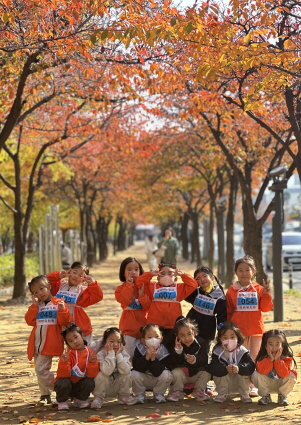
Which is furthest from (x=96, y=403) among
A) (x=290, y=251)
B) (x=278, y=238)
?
(x=290, y=251)

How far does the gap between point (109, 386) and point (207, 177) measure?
64.7 feet

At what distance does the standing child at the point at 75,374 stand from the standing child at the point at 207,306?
4.04ft

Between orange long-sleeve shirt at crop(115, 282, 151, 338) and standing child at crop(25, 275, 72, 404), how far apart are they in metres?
0.65

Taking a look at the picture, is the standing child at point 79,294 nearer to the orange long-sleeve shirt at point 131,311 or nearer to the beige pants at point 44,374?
the orange long-sleeve shirt at point 131,311

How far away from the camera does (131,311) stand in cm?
714

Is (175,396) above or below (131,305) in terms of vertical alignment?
below

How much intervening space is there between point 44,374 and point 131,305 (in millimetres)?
1139

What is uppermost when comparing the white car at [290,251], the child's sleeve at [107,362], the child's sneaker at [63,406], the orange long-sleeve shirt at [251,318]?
the white car at [290,251]

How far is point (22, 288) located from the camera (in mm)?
17156

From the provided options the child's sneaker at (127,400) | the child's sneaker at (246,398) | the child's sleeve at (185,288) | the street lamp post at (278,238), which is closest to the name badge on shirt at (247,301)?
the child's sleeve at (185,288)

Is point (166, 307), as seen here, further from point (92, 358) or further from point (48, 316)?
point (48, 316)

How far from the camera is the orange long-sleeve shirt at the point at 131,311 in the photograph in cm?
701

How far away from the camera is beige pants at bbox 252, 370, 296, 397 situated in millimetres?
6258

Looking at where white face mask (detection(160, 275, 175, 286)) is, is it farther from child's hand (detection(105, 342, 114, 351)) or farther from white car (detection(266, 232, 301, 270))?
white car (detection(266, 232, 301, 270))
